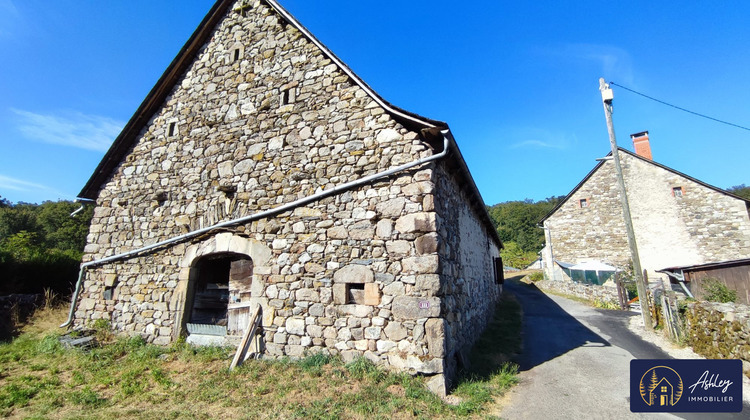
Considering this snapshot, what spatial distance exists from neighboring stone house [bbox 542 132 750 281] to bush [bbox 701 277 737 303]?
895 cm

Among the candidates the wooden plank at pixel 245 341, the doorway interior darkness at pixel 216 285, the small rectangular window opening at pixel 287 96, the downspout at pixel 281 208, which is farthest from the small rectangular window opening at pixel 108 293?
Result: the small rectangular window opening at pixel 287 96

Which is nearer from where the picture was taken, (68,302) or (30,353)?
(30,353)

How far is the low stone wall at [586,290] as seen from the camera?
13711 millimetres

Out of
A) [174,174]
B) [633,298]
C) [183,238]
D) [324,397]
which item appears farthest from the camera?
[633,298]

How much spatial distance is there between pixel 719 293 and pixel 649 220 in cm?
1244

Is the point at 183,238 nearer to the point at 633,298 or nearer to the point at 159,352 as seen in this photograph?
the point at 159,352

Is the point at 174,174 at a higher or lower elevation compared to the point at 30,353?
higher

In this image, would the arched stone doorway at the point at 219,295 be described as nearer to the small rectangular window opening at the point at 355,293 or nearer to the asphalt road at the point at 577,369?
the small rectangular window opening at the point at 355,293

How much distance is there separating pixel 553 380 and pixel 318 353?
3.80 meters

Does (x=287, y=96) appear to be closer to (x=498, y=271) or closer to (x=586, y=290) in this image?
(x=498, y=271)

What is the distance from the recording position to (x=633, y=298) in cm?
1368

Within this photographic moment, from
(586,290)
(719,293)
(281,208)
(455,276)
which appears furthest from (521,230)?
(281,208)

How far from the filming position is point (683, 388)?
423 cm

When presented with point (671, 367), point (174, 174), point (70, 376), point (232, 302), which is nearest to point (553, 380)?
point (671, 367)
